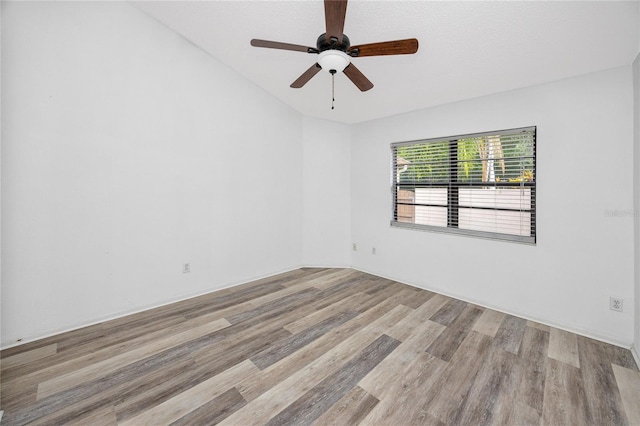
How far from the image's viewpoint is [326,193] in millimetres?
4441

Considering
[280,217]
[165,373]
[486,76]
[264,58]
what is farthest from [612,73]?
[165,373]

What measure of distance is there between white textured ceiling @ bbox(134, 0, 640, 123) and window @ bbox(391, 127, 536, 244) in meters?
0.59

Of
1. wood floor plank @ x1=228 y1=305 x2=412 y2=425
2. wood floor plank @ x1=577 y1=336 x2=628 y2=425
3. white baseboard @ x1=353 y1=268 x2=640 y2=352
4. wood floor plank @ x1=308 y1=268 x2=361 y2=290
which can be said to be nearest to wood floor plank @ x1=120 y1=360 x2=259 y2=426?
wood floor plank @ x1=228 y1=305 x2=412 y2=425

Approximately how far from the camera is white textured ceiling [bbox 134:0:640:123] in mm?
1848

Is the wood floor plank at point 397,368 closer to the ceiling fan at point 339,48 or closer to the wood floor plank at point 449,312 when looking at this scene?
the wood floor plank at point 449,312

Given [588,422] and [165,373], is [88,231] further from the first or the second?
[588,422]

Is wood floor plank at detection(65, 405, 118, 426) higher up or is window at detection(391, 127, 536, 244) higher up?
window at detection(391, 127, 536, 244)

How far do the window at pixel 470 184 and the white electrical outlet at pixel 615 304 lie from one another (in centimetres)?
72

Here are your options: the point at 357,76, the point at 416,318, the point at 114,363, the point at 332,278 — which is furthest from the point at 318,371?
the point at 357,76

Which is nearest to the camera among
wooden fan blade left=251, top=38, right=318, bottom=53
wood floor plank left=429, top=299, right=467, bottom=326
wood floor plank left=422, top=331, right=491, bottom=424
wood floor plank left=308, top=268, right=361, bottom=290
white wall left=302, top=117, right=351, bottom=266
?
wood floor plank left=422, top=331, right=491, bottom=424

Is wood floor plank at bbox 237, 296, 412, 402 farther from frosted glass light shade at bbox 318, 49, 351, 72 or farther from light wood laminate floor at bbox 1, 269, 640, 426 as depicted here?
frosted glass light shade at bbox 318, 49, 351, 72

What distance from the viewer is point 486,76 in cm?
259

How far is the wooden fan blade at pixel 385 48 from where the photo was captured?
1747mm

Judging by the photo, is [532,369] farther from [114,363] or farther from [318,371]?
[114,363]
